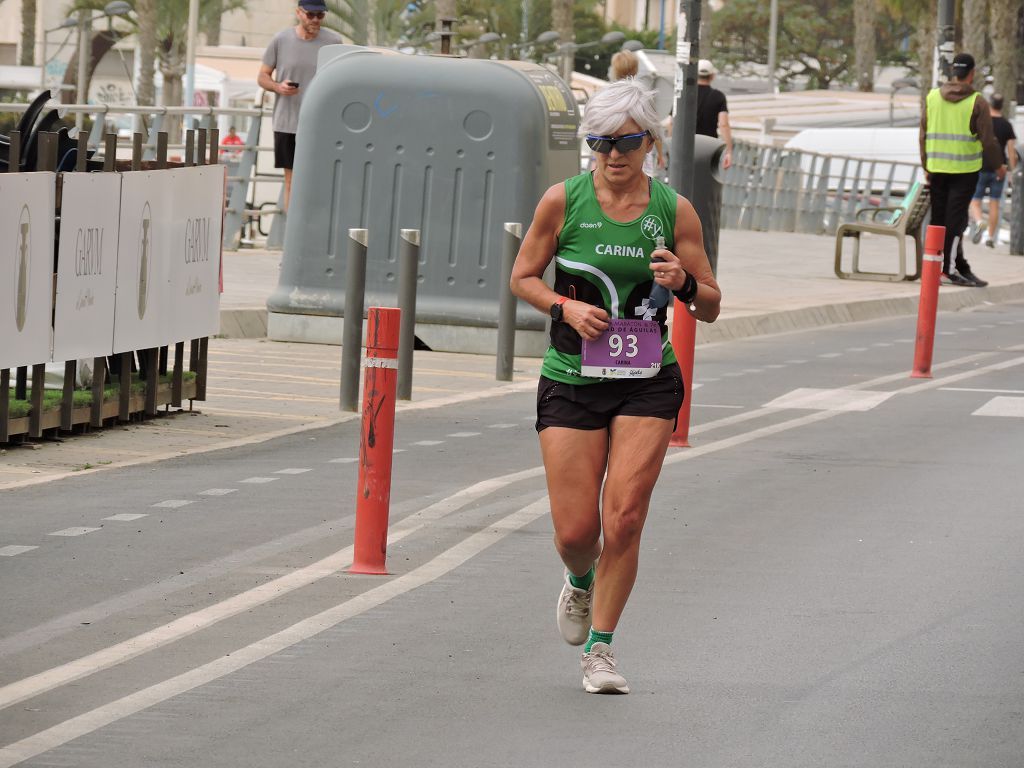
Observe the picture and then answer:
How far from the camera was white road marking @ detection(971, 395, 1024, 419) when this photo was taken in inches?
537

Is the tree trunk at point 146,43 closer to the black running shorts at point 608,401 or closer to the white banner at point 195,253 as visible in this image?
the white banner at point 195,253

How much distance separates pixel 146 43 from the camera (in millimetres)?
58531

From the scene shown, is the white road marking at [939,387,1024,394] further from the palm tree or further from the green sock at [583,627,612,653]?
the palm tree

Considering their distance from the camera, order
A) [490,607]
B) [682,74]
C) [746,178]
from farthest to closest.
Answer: [746,178], [682,74], [490,607]

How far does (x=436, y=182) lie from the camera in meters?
16.2

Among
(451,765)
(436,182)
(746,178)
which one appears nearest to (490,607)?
(451,765)

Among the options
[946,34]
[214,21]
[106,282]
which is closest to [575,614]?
[106,282]

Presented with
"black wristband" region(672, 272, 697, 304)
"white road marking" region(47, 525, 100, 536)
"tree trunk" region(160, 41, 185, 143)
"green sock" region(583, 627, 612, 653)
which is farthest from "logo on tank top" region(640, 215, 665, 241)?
"tree trunk" region(160, 41, 185, 143)

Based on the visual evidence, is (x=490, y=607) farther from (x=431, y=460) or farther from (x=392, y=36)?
(x=392, y=36)

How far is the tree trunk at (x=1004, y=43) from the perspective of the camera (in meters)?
44.8

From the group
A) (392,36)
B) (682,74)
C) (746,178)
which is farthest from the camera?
(392,36)

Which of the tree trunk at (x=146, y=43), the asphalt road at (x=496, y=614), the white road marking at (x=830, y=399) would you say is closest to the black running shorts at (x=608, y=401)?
the asphalt road at (x=496, y=614)

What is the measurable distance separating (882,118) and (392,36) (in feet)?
47.0

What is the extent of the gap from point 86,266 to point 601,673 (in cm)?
554
